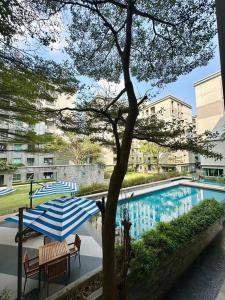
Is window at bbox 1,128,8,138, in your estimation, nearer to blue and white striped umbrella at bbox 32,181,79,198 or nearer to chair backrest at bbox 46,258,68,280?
blue and white striped umbrella at bbox 32,181,79,198

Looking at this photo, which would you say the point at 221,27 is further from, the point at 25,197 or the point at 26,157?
the point at 26,157

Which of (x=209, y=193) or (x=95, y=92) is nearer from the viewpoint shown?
(x=95, y=92)

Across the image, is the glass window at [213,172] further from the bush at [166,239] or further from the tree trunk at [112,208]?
the tree trunk at [112,208]

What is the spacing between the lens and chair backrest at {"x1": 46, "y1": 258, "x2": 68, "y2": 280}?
4.01m

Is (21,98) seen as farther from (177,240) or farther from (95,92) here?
(177,240)

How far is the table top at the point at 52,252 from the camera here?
422 centimetres

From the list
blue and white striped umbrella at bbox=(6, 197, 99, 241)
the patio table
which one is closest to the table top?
the patio table

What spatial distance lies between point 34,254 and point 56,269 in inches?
64.7

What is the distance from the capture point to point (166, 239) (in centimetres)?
485

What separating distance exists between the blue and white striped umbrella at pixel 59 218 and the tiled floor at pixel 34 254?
1204 millimetres

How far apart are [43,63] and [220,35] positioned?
143 inches

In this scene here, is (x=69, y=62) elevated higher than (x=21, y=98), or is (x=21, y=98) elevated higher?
(x=69, y=62)

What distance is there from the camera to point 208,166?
24.1 m

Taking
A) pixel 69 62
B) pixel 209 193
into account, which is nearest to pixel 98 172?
pixel 209 193
